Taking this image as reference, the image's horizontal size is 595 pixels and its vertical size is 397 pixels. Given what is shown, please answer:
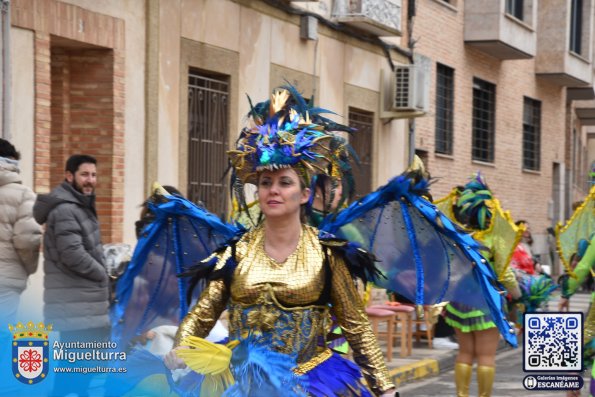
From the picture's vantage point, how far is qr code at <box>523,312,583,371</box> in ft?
25.6

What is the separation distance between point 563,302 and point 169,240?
4306 mm

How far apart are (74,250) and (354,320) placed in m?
3.45

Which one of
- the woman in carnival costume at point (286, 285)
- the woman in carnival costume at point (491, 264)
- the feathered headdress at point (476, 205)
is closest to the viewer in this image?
the woman in carnival costume at point (286, 285)

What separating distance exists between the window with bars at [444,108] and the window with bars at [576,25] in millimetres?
10444

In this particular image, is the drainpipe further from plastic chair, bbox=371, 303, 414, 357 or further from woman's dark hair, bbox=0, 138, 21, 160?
plastic chair, bbox=371, 303, 414, 357

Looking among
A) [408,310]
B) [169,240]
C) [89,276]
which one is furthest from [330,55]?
[169,240]

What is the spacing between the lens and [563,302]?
8.95 m

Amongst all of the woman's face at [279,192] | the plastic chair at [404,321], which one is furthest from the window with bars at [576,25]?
the woman's face at [279,192]

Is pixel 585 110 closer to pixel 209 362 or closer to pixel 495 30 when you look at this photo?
pixel 495 30

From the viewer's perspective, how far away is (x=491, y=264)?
9.16 m

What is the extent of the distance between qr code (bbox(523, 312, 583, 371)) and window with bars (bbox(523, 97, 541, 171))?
20.8 m

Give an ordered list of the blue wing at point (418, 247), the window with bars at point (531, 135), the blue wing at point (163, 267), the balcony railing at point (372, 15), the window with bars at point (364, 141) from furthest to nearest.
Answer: the window with bars at point (531, 135), the window with bars at point (364, 141), the balcony railing at point (372, 15), the blue wing at point (163, 267), the blue wing at point (418, 247)

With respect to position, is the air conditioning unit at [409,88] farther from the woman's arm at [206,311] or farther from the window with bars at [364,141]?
the woman's arm at [206,311]

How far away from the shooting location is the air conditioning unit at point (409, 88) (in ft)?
63.0
